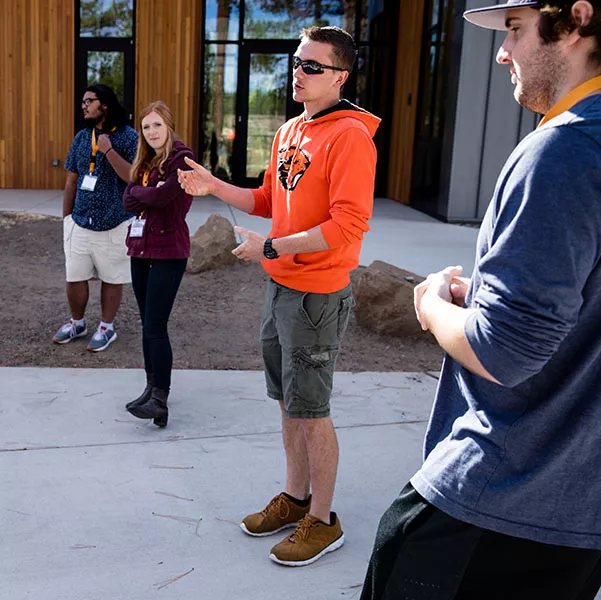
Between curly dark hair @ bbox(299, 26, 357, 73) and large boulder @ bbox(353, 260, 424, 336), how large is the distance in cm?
327

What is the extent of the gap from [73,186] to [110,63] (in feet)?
32.8

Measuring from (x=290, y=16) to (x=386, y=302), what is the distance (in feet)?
33.8

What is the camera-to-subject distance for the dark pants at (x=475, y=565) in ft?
4.86

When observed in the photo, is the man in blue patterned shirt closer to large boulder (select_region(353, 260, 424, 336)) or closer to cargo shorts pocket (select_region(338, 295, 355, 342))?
large boulder (select_region(353, 260, 424, 336))

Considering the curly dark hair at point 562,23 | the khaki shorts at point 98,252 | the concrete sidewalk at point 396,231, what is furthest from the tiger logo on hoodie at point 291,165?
the concrete sidewalk at point 396,231

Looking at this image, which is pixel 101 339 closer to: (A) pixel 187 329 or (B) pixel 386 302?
(A) pixel 187 329

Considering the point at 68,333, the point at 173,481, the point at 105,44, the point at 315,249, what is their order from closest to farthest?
the point at 315,249 < the point at 173,481 < the point at 68,333 < the point at 105,44

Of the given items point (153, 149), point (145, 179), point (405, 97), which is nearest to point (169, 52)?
point (405, 97)

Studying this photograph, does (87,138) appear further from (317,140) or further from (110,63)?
(110,63)

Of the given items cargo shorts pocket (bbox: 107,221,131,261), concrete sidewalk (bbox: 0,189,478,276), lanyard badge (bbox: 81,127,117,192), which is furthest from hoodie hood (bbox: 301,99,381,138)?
concrete sidewalk (bbox: 0,189,478,276)

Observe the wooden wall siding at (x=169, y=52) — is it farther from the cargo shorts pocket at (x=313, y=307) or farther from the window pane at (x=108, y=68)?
the cargo shorts pocket at (x=313, y=307)

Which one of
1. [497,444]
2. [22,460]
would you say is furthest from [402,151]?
[497,444]

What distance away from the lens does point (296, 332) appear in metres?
2.86

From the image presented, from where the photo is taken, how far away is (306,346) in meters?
2.87
